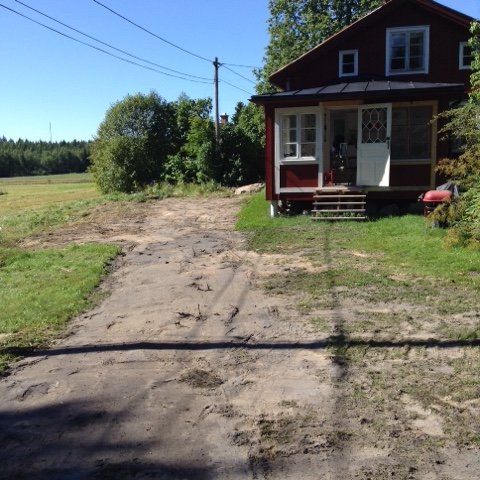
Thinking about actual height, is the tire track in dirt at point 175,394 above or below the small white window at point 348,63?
below

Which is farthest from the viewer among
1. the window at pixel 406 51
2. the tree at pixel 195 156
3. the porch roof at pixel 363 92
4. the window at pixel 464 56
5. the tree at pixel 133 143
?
the tree at pixel 133 143

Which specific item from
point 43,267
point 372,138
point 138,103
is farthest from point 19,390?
point 138,103

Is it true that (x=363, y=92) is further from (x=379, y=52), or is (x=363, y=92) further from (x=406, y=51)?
(x=406, y=51)

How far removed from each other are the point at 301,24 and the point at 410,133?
22.7 meters

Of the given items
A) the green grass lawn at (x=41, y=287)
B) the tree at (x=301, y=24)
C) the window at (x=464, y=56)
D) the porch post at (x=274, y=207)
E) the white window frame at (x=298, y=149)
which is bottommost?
the green grass lawn at (x=41, y=287)

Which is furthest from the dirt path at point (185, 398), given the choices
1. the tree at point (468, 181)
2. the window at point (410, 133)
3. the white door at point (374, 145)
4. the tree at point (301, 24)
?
the tree at point (301, 24)

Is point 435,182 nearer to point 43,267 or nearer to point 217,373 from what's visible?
point 43,267

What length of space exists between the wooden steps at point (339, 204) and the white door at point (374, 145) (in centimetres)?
60

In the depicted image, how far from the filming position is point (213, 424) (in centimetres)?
415

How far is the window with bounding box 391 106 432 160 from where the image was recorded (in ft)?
51.4

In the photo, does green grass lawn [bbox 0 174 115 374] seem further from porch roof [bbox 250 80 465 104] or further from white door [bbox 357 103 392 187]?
white door [bbox 357 103 392 187]

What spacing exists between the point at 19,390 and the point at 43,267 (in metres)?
6.06

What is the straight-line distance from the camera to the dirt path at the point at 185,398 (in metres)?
3.61

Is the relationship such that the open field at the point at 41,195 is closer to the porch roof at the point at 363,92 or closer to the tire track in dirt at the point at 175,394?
the porch roof at the point at 363,92
